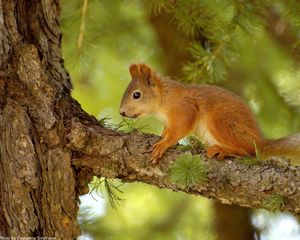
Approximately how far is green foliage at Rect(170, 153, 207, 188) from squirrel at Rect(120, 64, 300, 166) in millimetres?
150

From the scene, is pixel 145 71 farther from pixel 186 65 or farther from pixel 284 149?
pixel 284 149

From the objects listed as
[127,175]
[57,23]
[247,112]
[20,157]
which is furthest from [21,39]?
[247,112]

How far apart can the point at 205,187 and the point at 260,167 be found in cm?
17

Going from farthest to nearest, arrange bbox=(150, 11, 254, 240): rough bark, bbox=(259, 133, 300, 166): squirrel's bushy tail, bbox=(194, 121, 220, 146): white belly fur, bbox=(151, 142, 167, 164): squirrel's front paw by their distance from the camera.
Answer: bbox=(150, 11, 254, 240): rough bark → bbox=(194, 121, 220, 146): white belly fur → bbox=(259, 133, 300, 166): squirrel's bushy tail → bbox=(151, 142, 167, 164): squirrel's front paw

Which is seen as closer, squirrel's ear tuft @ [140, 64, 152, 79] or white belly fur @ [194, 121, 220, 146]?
white belly fur @ [194, 121, 220, 146]

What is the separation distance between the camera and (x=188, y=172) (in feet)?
6.24

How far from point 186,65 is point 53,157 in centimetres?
122

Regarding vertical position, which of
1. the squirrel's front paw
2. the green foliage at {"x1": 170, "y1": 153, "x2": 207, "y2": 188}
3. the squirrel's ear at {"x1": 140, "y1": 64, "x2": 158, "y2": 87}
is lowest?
the green foliage at {"x1": 170, "y1": 153, "x2": 207, "y2": 188}

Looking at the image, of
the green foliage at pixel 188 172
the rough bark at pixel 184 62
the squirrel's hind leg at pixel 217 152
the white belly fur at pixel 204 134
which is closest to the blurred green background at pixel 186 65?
the rough bark at pixel 184 62

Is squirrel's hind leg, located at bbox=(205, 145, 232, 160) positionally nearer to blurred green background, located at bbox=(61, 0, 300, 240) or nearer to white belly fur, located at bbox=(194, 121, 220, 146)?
white belly fur, located at bbox=(194, 121, 220, 146)

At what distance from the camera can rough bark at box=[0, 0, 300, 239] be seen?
1.91m

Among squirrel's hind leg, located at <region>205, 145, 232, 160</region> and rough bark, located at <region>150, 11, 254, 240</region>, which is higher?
rough bark, located at <region>150, 11, 254, 240</region>

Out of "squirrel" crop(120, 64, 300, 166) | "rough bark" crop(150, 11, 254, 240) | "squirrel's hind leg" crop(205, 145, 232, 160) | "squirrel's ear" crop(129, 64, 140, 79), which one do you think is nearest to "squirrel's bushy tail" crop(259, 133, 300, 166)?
"squirrel" crop(120, 64, 300, 166)

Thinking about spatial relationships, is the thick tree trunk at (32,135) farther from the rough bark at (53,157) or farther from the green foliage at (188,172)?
the green foliage at (188,172)
